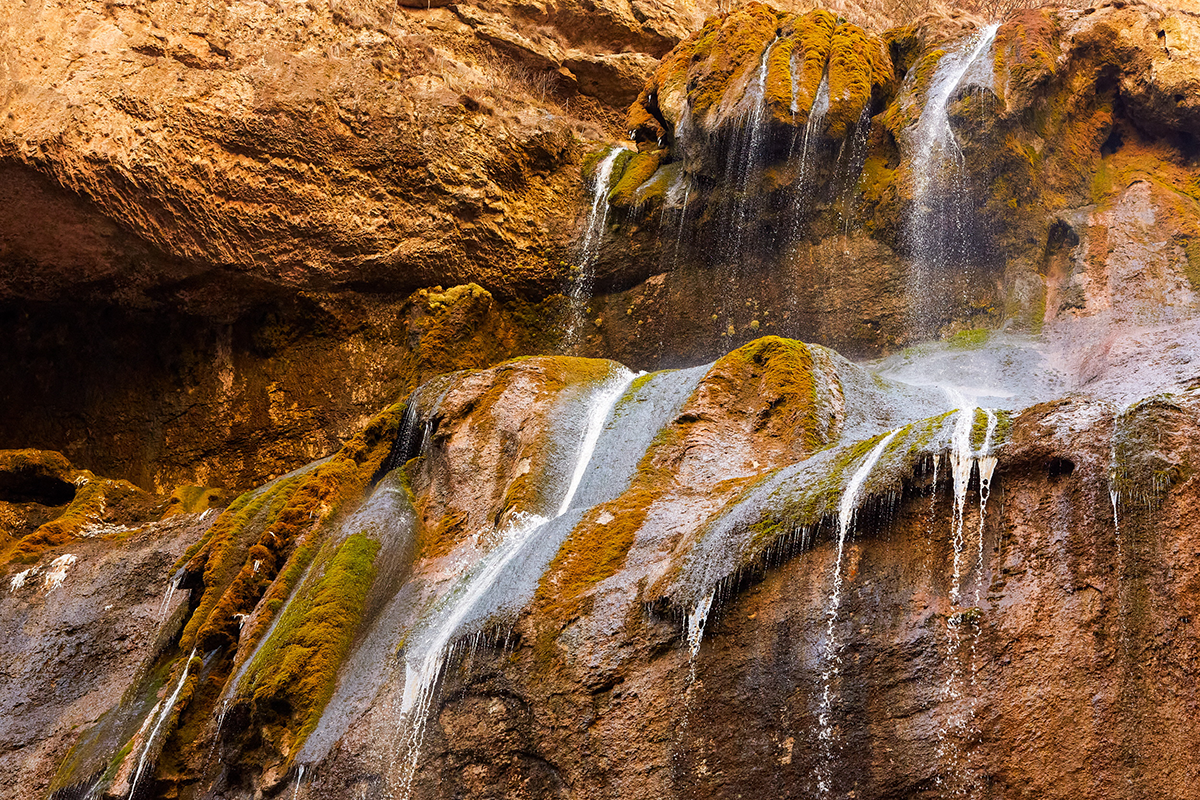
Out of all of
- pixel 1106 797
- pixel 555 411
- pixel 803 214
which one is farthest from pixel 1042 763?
pixel 803 214

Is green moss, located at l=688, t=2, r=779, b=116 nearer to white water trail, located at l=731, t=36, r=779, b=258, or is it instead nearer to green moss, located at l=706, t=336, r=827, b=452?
white water trail, located at l=731, t=36, r=779, b=258

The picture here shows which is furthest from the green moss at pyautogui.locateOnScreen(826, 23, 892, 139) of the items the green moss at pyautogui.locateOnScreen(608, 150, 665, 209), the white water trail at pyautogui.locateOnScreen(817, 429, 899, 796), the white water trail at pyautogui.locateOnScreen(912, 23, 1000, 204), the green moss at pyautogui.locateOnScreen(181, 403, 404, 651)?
the white water trail at pyautogui.locateOnScreen(817, 429, 899, 796)

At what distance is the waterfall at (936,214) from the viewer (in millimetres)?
15320

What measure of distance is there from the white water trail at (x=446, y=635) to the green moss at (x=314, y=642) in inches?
40.5

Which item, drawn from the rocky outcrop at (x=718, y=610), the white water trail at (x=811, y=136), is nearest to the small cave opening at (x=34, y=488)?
the rocky outcrop at (x=718, y=610)

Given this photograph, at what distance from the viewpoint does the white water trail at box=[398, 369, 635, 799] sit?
7516mm

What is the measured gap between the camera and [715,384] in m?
10.5

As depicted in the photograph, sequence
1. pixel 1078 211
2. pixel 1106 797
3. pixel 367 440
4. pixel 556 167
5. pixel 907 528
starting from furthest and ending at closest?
pixel 556 167 < pixel 1078 211 < pixel 367 440 < pixel 907 528 < pixel 1106 797

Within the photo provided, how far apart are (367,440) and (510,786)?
20.3ft

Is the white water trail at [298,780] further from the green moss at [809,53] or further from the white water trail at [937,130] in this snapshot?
the green moss at [809,53]

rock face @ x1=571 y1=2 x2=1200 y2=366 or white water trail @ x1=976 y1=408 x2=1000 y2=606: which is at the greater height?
rock face @ x1=571 y1=2 x2=1200 y2=366

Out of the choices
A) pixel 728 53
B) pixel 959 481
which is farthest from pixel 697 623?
pixel 728 53

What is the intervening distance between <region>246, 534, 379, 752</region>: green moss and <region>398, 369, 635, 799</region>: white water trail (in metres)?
1.03

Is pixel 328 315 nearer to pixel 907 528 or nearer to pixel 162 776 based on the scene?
pixel 162 776
